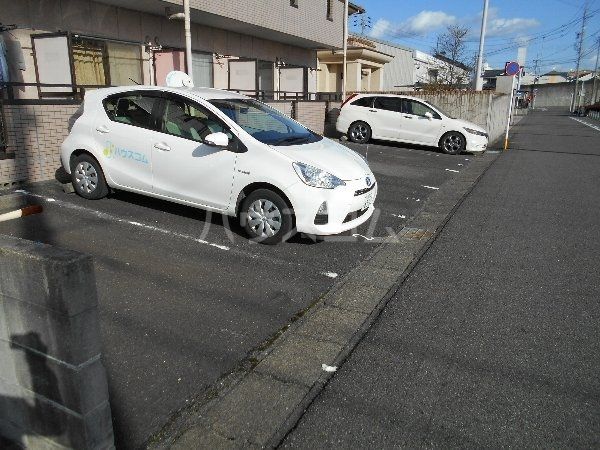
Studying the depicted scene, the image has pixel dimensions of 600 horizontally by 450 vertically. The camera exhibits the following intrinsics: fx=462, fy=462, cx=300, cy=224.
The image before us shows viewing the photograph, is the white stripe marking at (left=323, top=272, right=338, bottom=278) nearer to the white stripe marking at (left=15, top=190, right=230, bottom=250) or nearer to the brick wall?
the white stripe marking at (left=15, top=190, right=230, bottom=250)

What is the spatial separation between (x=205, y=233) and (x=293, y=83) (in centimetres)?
1372

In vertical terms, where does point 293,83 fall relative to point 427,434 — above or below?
above

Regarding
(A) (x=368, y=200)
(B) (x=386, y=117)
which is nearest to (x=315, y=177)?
(A) (x=368, y=200)

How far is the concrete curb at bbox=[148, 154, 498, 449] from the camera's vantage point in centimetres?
243

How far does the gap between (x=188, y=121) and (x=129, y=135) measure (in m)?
0.82

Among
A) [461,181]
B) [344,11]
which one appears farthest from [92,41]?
[344,11]

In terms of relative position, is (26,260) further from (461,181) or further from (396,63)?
(396,63)

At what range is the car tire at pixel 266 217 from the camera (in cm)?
495

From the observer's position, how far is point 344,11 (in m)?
19.2

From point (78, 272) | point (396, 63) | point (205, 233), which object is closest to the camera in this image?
point (78, 272)

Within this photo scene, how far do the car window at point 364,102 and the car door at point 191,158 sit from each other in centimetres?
997

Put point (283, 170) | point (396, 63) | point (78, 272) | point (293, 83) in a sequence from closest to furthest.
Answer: point (78, 272), point (283, 170), point (293, 83), point (396, 63)

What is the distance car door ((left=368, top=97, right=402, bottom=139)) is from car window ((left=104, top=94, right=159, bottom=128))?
974 centimetres

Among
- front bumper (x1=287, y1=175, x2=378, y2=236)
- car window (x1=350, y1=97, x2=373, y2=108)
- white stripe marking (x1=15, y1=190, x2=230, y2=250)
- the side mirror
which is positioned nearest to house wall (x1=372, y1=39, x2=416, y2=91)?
car window (x1=350, y1=97, x2=373, y2=108)
